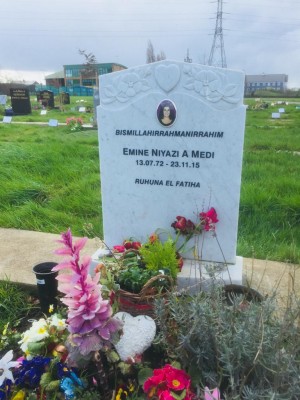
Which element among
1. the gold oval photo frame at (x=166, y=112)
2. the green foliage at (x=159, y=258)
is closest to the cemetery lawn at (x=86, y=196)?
the green foliage at (x=159, y=258)

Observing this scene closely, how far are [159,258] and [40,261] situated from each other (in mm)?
1202

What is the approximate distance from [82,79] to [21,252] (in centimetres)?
6944

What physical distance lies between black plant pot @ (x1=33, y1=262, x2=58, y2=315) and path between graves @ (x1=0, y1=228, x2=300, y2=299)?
0.65 ft

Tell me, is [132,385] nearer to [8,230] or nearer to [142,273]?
[142,273]

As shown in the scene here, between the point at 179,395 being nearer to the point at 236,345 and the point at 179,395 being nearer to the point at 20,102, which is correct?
the point at 236,345

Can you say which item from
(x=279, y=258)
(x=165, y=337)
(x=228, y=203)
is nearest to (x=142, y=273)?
(x=165, y=337)

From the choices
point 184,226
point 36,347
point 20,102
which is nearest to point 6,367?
point 36,347

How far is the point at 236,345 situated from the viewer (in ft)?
4.33

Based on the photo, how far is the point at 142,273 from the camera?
1.90m

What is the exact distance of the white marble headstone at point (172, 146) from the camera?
2.20m

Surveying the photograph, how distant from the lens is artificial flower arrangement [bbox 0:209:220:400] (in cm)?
129

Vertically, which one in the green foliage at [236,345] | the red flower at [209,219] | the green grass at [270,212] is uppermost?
the red flower at [209,219]

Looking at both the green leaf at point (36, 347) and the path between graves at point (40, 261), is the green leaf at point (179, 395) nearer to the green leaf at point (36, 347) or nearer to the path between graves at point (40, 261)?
the green leaf at point (36, 347)

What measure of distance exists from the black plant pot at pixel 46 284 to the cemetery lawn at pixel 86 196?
0.97 m
